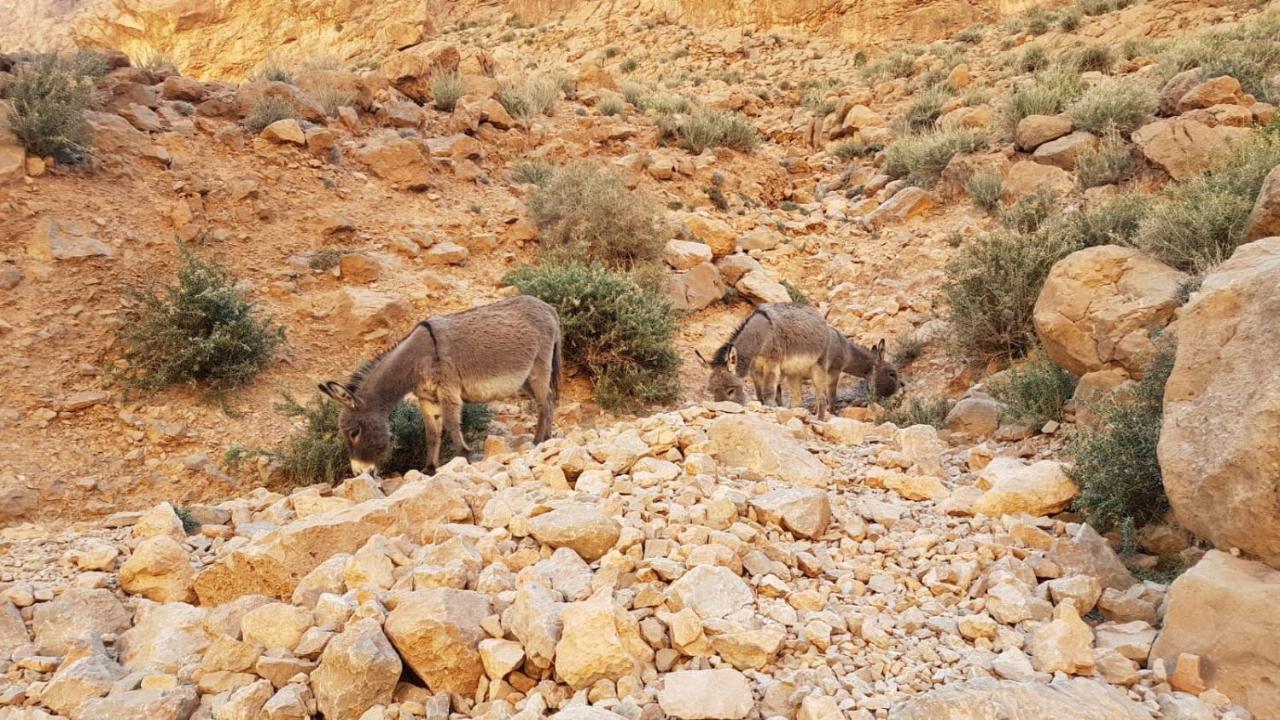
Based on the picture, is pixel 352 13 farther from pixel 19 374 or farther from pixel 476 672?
pixel 476 672

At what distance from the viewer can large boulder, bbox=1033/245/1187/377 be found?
6.26 m

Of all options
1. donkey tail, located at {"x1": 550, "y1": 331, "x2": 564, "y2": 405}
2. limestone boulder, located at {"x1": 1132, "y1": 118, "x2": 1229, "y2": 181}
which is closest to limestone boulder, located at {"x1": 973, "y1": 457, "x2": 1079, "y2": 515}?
donkey tail, located at {"x1": 550, "y1": 331, "x2": 564, "y2": 405}

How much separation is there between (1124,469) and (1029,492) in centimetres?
54

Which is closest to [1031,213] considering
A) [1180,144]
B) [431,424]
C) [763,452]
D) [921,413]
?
[1180,144]

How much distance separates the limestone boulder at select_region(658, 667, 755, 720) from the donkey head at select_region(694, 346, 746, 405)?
20.0 ft

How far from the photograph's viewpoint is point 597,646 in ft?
9.98

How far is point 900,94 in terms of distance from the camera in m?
22.2

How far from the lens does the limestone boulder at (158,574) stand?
450 centimetres

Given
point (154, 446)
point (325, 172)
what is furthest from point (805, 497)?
point (325, 172)

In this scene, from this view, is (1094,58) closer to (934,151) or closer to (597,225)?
(934,151)

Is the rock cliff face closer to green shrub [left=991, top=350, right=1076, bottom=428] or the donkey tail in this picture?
the donkey tail

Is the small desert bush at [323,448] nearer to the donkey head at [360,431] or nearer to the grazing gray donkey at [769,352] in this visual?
the donkey head at [360,431]

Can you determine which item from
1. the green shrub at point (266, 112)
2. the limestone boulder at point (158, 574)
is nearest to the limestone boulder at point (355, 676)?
the limestone boulder at point (158, 574)

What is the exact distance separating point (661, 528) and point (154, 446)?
6.21 m
